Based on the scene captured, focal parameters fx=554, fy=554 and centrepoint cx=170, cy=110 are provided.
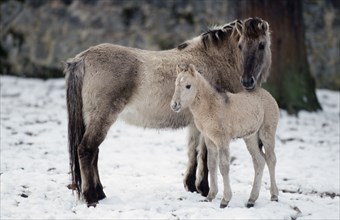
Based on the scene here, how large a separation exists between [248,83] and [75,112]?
2041mm

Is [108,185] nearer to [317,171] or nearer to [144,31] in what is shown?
[317,171]

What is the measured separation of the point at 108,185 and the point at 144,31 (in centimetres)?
790

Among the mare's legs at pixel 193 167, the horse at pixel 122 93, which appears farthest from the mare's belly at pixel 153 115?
the mare's legs at pixel 193 167

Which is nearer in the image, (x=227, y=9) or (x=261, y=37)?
(x=261, y=37)

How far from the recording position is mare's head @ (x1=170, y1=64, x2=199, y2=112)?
589 centimetres

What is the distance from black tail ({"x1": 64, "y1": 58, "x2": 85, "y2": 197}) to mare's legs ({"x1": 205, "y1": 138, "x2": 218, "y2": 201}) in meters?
1.48

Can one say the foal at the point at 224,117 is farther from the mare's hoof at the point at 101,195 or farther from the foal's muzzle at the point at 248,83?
the mare's hoof at the point at 101,195

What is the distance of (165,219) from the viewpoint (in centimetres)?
566

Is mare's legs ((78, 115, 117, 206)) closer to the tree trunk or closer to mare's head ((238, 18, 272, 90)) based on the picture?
mare's head ((238, 18, 272, 90))

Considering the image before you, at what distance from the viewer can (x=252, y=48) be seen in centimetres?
664

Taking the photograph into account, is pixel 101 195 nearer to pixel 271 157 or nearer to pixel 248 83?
pixel 271 157

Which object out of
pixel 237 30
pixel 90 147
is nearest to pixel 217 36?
pixel 237 30

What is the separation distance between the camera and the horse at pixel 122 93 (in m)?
6.29

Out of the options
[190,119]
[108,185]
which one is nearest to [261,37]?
[190,119]
